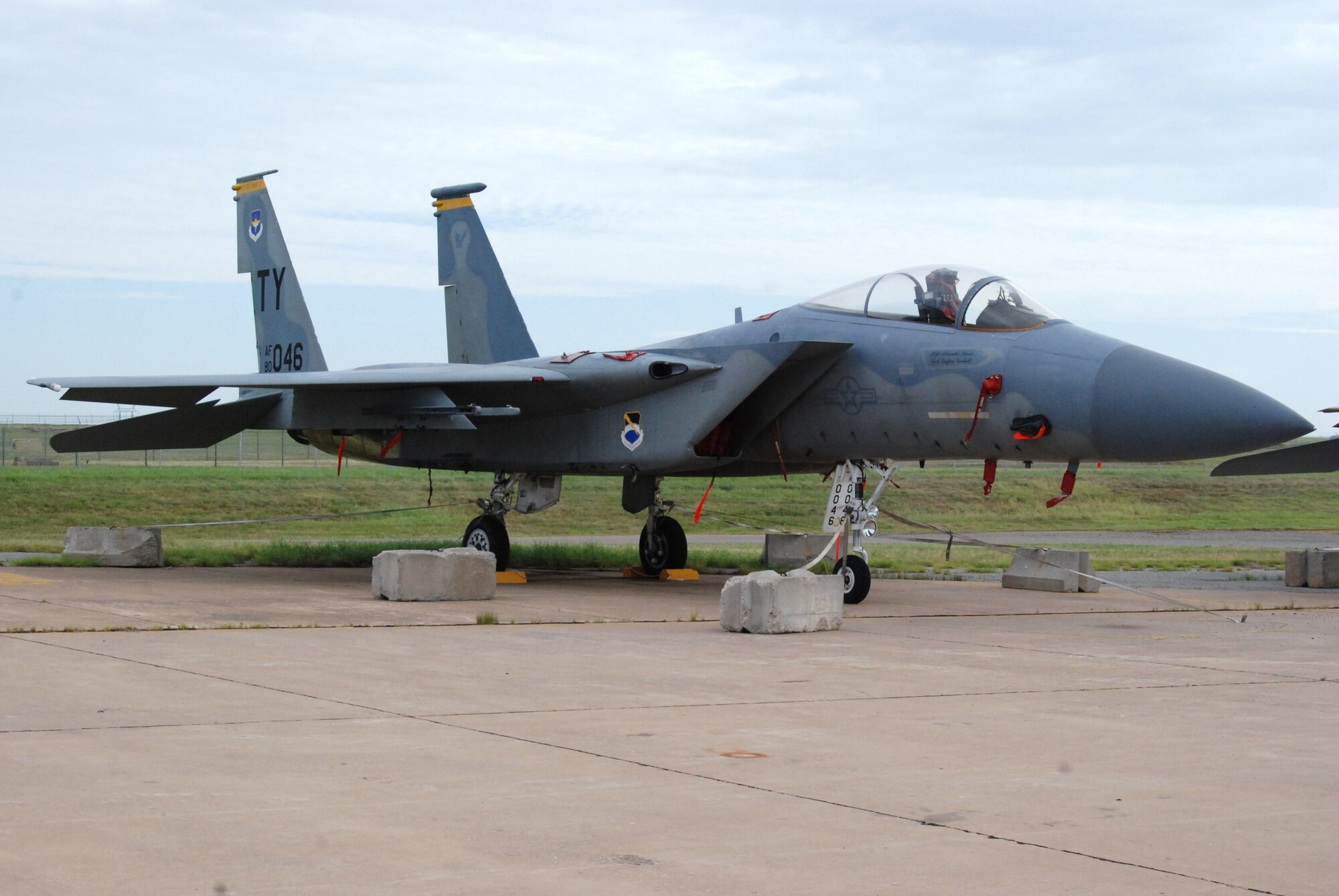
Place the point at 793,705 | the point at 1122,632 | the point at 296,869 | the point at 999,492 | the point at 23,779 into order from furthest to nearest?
the point at 999,492, the point at 1122,632, the point at 793,705, the point at 23,779, the point at 296,869

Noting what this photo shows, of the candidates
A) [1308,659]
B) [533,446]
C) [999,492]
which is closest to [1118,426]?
[1308,659]

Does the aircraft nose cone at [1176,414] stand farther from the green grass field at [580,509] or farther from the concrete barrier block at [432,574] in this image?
the green grass field at [580,509]

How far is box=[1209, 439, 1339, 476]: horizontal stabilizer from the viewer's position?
1620 cm

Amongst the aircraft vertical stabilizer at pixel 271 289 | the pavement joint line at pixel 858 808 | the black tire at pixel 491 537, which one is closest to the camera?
the pavement joint line at pixel 858 808

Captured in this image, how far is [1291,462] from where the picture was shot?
1678 cm

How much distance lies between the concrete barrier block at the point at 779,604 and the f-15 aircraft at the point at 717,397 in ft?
7.34

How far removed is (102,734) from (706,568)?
40.5 feet

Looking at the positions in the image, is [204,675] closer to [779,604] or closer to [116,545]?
[779,604]

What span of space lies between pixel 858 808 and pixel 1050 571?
10.8m

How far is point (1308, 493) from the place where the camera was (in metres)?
46.1

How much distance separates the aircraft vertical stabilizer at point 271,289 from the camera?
18359mm

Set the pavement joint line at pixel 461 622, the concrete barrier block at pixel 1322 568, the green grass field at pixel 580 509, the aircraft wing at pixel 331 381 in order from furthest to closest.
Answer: the green grass field at pixel 580 509 < the concrete barrier block at pixel 1322 568 < the aircraft wing at pixel 331 381 < the pavement joint line at pixel 461 622

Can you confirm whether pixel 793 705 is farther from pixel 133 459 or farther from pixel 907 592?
pixel 133 459

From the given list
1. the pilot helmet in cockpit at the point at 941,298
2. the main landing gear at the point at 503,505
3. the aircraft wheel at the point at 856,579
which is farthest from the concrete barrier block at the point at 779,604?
the main landing gear at the point at 503,505
